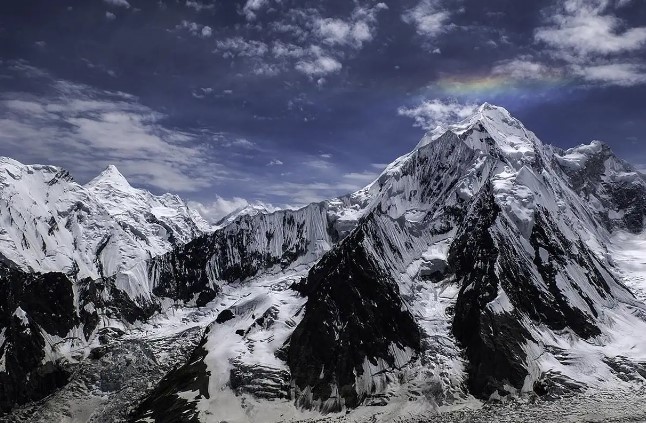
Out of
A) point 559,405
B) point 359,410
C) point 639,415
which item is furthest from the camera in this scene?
point 359,410

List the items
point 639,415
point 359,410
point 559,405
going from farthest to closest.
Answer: point 359,410 < point 559,405 < point 639,415

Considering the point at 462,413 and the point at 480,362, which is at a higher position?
the point at 480,362

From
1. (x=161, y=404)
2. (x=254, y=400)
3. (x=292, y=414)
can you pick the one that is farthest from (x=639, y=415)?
(x=161, y=404)

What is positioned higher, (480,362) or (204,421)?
(480,362)

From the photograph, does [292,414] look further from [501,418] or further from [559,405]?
[559,405]

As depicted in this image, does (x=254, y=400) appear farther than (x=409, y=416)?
Yes

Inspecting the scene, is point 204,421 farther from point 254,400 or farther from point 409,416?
point 409,416

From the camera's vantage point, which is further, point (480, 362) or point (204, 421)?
point (480, 362)

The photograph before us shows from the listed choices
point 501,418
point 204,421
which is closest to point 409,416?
point 501,418
